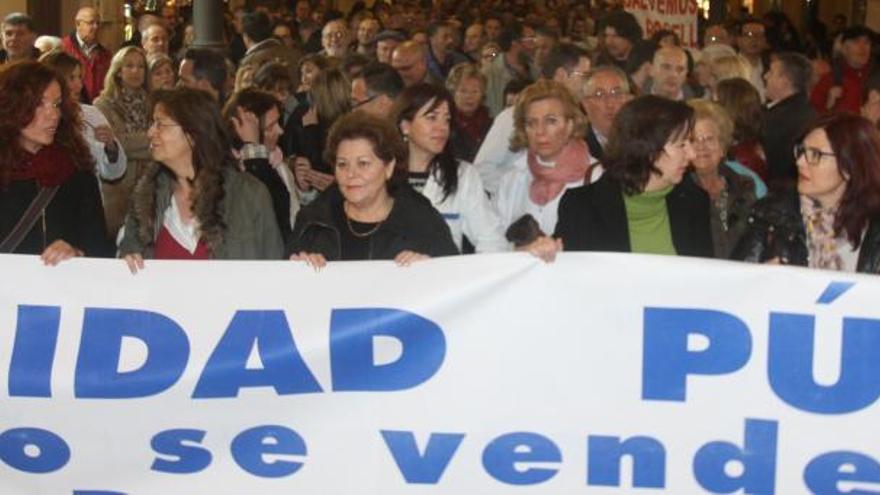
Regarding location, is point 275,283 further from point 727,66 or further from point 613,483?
point 727,66

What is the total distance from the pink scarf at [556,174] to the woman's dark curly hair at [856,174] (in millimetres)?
1621

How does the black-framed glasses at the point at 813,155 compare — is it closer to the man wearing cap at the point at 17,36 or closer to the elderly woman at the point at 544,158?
the elderly woman at the point at 544,158

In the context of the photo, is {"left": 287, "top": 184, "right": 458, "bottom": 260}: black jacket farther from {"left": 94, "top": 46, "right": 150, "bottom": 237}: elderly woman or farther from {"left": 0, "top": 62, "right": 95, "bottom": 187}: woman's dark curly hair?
{"left": 94, "top": 46, "right": 150, "bottom": 237}: elderly woman

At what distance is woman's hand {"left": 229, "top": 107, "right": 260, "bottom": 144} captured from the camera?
9.13m

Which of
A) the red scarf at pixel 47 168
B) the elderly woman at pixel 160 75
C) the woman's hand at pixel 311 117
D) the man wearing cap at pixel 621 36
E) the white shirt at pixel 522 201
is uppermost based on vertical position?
the man wearing cap at pixel 621 36

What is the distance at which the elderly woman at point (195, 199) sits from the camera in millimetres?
6949

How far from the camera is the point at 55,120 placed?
7.15 metres

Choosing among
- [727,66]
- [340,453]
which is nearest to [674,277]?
[340,453]

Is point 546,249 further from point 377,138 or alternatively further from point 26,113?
point 26,113

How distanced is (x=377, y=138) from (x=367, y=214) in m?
0.27

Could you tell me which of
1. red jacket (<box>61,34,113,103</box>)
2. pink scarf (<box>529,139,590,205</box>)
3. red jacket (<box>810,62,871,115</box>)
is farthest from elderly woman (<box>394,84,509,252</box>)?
red jacket (<box>810,62,871,115</box>)

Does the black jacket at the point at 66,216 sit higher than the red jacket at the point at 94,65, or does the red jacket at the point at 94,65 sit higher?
the red jacket at the point at 94,65

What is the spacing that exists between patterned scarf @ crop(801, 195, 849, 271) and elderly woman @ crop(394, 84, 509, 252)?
1.35 m

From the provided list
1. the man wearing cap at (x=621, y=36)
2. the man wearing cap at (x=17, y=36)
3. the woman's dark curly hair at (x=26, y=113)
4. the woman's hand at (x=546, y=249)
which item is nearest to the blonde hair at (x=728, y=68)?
the man wearing cap at (x=621, y=36)
